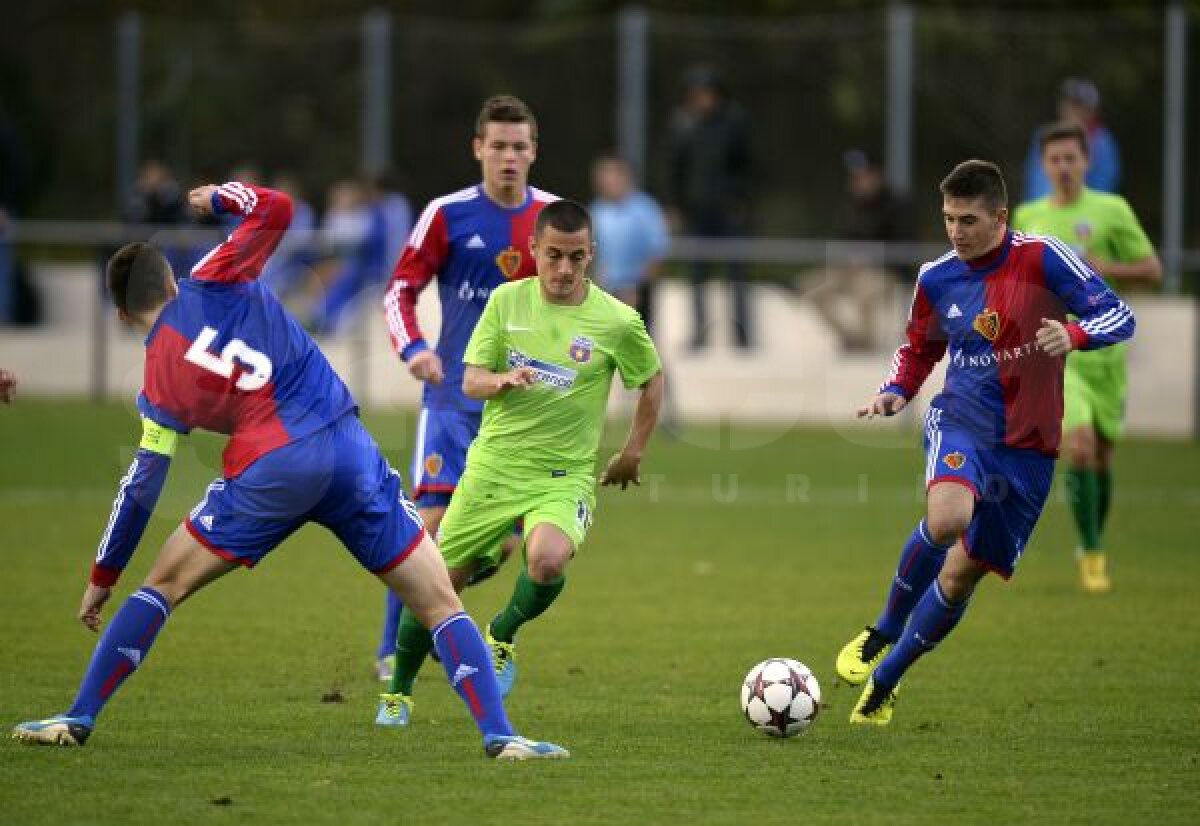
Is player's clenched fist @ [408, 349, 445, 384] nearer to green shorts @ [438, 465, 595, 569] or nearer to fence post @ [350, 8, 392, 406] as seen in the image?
green shorts @ [438, 465, 595, 569]

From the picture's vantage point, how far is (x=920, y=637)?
26.7 feet

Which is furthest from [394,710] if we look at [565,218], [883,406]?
[883,406]

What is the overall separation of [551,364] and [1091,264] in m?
4.59

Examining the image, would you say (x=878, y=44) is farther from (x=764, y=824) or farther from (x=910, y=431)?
(x=764, y=824)

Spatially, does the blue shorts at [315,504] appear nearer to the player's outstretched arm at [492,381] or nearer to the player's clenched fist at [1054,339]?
the player's outstretched arm at [492,381]

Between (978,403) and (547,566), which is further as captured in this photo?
(978,403)

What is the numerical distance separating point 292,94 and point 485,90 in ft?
7.70

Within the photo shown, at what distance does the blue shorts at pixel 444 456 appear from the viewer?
9.04m

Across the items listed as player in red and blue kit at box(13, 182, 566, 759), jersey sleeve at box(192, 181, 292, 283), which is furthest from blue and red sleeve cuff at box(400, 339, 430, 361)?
jersey sleeve at box(192, 181, 292, 283)

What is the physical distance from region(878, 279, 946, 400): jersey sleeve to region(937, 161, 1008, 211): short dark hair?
455mm

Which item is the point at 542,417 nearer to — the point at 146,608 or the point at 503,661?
the point at 503,661

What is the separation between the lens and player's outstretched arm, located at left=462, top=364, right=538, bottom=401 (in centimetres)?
766

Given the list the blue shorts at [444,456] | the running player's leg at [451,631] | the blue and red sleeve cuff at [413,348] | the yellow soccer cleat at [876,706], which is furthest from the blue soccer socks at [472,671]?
the blue shorts at [444,456]

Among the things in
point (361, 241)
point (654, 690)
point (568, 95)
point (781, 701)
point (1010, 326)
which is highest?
point (568, 95)
